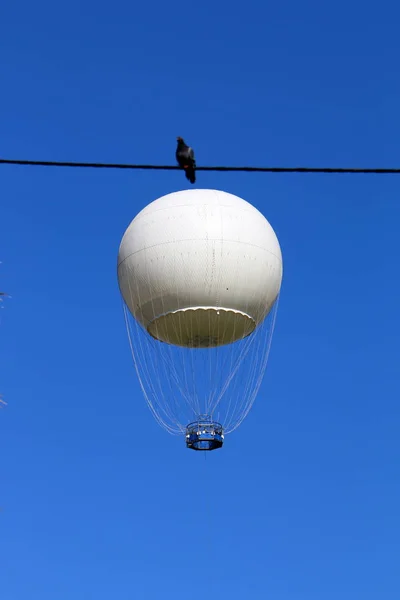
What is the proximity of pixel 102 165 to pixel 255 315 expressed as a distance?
1628 centimetres

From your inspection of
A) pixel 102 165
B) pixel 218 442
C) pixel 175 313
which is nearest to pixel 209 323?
pixel 175 313

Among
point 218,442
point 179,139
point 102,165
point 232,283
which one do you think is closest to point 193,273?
point 232,283

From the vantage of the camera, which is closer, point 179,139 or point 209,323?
point 179,139

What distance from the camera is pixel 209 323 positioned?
2814 centimetres

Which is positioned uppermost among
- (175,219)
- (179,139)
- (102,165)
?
(175,219)

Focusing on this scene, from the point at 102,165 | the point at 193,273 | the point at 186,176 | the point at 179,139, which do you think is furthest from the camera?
the point at 193,273

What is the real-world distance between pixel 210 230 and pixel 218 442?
4996mm

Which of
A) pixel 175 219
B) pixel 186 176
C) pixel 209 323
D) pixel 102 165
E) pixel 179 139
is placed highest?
pixel 175 219

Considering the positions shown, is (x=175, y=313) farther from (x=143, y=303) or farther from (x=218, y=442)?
(x=218, y=442)

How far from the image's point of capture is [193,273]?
89.5 feet

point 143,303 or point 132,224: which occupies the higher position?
point 132,224

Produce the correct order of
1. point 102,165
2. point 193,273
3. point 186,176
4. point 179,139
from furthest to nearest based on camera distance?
1. point 193,273
2. point 179,139
3. point 186,176
4. point 102,165

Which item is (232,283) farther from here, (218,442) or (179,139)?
(179,139)

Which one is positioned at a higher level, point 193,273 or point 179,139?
point 193,273
